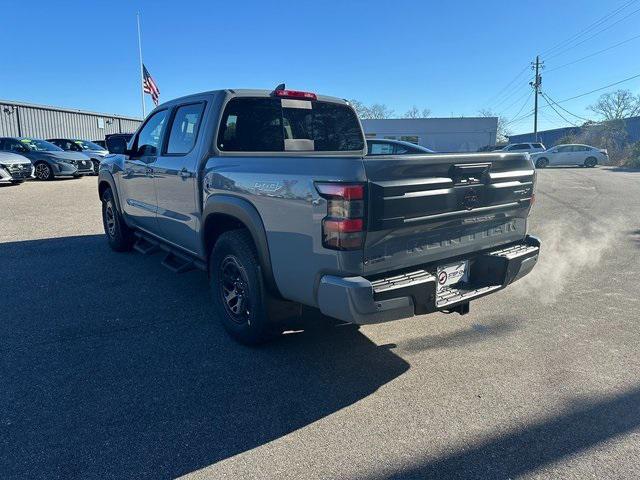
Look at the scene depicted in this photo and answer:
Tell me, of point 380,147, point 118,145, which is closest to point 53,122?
point 380,147

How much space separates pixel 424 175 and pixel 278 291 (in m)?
1.29

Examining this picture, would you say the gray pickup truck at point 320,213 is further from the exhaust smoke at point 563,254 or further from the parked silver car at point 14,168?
the parked silver car at point 14,168

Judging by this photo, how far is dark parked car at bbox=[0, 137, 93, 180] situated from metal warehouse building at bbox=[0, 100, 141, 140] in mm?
14694

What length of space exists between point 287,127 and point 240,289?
5.65 ft

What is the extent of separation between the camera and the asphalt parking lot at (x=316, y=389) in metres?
2.41

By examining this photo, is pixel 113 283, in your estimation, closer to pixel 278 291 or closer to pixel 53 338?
pixel 53 338

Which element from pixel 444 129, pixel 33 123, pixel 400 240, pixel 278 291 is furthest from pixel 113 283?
pixel 444 129

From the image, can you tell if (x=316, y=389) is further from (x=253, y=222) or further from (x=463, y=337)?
(x=463, y=337)

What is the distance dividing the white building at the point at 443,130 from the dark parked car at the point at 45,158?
91.8ft

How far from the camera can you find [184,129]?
4465 mm

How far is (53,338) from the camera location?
3.86 meters

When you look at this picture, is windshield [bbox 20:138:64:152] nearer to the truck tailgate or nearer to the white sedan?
the truck tailgate

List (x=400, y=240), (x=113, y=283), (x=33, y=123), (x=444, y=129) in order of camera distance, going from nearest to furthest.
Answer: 1. (x=400, y=240)
2. (x=113, y=283)
3. (x=33, y=123)
4. (x=444, y=129)

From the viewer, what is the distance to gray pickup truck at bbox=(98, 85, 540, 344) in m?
2.67
